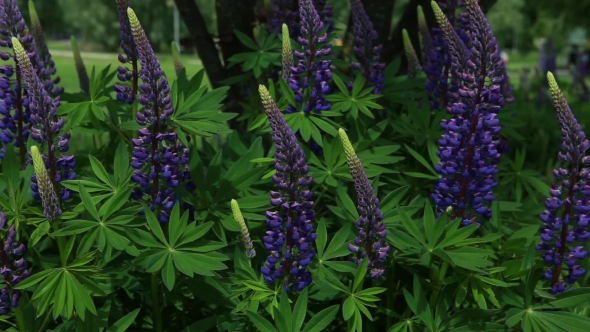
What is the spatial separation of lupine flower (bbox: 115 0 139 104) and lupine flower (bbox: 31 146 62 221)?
55 cm

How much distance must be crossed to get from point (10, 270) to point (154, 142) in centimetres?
64

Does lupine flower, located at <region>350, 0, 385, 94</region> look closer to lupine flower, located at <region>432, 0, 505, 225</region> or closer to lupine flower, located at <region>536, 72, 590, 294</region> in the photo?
lupine flower, located at <region>432, 0, 505, 225</region>

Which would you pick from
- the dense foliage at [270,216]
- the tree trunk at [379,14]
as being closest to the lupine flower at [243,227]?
the dense foliage at [270,216]

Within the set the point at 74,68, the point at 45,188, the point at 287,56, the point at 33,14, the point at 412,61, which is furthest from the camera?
the point at 74,68

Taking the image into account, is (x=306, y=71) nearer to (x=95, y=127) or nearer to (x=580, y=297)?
(x=95, y=127)

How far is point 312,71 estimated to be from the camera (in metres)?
2.47

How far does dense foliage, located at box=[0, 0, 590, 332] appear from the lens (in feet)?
6.63

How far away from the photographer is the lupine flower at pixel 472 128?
6.89 ft

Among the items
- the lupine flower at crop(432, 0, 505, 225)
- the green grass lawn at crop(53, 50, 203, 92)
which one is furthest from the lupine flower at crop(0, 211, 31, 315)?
the green grass lawn at crop(53, 50, 203, 92)

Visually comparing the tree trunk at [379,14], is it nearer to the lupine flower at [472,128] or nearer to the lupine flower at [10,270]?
the lupine flower at [472,128]

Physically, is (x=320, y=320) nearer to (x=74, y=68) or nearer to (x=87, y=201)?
(x=87, y=201)

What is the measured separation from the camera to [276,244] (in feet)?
6.77

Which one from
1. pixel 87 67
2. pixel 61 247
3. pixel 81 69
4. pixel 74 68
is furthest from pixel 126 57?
pixel 74 68

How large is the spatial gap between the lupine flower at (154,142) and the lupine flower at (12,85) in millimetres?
617
